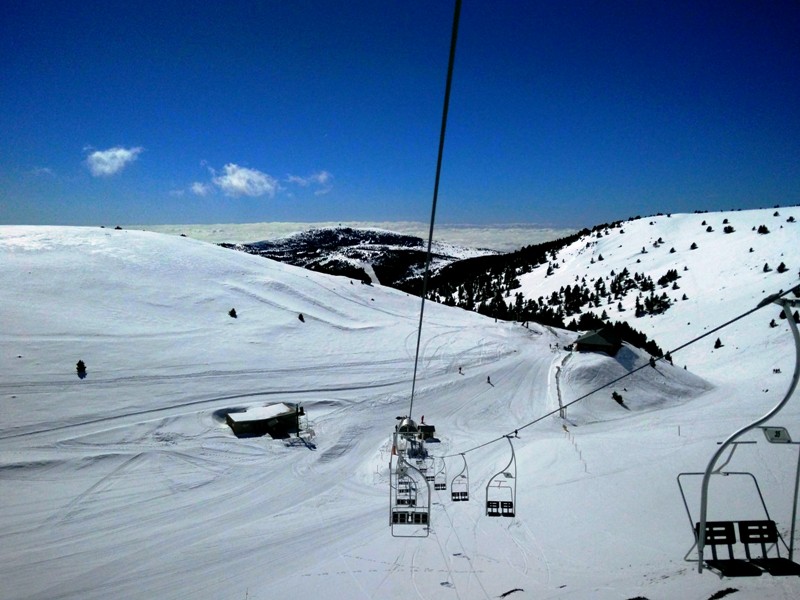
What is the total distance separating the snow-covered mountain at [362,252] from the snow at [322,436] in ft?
219

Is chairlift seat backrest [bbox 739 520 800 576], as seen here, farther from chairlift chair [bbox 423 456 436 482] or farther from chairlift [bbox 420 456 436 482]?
chairlift [bbox 420 456 436 482]

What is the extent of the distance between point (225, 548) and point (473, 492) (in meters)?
9.03

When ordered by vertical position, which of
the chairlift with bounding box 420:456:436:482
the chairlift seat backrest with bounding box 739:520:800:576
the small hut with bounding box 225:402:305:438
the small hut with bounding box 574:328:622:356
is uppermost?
the small hut with bounding box 574:328:622:356

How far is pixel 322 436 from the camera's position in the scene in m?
22.6

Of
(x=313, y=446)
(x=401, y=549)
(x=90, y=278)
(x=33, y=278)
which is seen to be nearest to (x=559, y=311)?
(x=313, y=446)

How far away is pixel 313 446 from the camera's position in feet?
70.0

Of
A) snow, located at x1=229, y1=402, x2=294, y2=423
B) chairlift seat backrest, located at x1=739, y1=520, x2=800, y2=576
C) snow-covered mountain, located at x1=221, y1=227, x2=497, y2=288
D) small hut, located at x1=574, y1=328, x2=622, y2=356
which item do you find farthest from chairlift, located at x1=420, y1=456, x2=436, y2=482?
snow-covered mountain, located at x1=221, y1=227, x2=497, y2=288

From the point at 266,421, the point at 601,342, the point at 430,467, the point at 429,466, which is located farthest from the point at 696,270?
the point at 266,421

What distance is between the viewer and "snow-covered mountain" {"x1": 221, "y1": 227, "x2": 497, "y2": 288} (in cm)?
12191

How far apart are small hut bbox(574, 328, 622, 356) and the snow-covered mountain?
69925 millimetres

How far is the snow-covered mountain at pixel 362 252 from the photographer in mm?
121906

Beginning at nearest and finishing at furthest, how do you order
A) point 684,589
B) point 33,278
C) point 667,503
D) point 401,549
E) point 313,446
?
point 684,589 → point 401,549 → point 667,503 → point 313,446 → point 33,278

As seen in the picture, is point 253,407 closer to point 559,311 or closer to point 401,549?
point 401,549

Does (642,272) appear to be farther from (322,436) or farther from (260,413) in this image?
(260,413)
